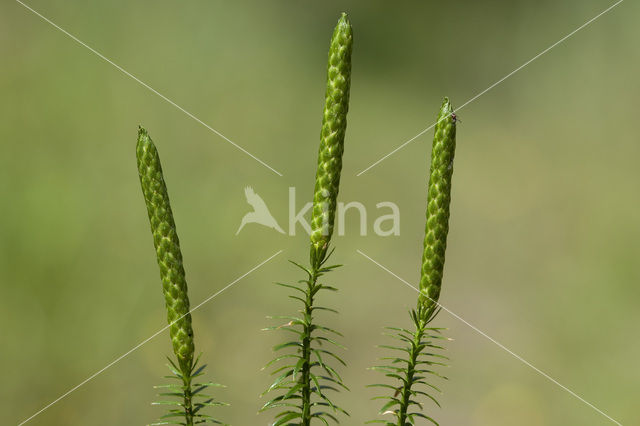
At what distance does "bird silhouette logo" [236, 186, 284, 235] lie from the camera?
67.5 inches

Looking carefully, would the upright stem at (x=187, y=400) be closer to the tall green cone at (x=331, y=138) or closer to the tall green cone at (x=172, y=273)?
the tall green cone at (x=172, y=273)

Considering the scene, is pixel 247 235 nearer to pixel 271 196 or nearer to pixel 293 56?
pixel 271 196

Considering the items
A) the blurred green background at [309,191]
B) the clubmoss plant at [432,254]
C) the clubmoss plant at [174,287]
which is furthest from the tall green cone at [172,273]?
the blurred green background at [309,191]

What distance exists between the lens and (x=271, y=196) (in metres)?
1.74

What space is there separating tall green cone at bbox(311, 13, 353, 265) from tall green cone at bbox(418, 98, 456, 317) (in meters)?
0.07

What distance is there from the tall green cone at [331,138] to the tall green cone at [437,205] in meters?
0.07

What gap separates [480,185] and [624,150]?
15.4 inches

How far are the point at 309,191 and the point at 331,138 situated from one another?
1.30m

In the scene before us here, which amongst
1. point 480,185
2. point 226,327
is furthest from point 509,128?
point 226,327

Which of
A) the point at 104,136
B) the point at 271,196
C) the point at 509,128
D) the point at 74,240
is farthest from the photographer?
the point at 509,128

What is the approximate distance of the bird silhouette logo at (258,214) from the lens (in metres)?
1.71

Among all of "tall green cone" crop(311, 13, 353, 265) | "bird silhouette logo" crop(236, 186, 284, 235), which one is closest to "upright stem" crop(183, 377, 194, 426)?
"tall green cone" crop(311, 13, 353, 265)

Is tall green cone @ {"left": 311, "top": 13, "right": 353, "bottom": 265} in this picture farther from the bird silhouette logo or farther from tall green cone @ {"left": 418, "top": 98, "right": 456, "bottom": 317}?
the bird silhouette logo

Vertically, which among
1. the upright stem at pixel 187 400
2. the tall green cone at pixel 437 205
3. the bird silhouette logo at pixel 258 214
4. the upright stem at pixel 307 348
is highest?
the bird silhouette logo at pixel 258 214
